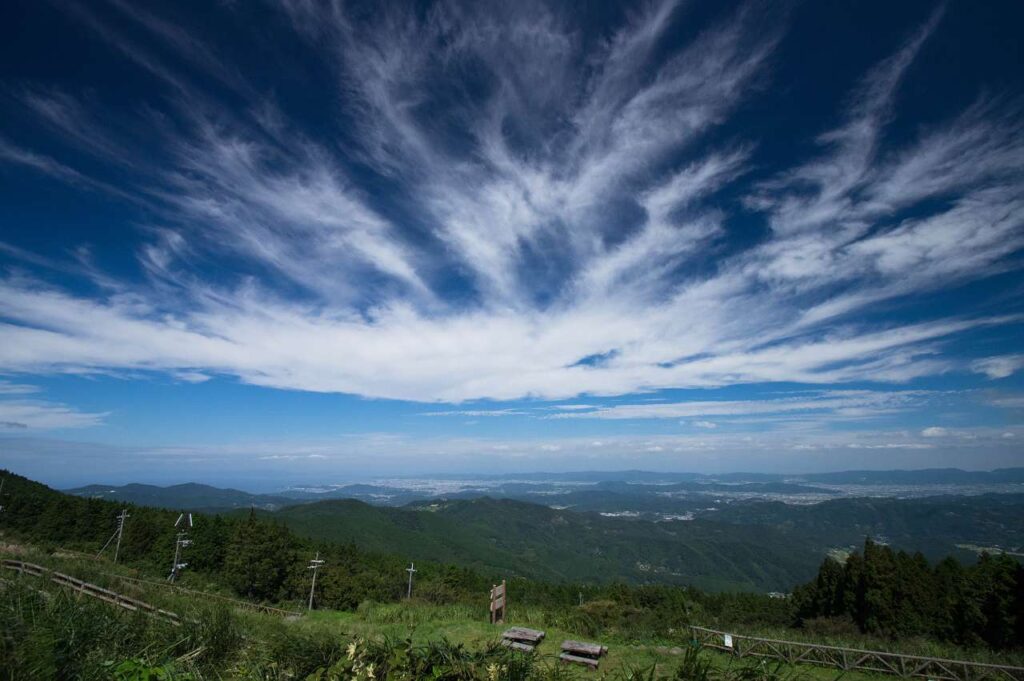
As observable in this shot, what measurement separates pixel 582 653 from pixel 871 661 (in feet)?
30.1

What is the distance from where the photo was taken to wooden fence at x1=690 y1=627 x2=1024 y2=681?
12848 millimetres

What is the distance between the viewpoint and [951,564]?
47.6m

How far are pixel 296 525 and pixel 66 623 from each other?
A: 653 feet

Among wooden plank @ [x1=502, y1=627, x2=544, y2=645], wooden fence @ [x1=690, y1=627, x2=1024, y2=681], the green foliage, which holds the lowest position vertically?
the green foliage

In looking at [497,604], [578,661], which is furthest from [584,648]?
[497,604]

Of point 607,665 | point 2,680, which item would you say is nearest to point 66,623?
point 2,680

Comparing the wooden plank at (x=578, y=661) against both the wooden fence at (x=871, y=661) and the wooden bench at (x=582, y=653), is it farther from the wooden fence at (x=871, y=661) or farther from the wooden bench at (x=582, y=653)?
the wooden fence at (x=871, y=661)

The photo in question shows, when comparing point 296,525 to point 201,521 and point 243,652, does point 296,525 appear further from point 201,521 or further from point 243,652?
point 243,652

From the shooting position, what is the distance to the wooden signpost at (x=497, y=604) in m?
18.5

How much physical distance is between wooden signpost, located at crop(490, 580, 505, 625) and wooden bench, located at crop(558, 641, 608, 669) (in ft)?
15.5

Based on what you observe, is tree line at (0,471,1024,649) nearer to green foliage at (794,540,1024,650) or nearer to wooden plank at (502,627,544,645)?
green foliage at (794,540,1024,650)

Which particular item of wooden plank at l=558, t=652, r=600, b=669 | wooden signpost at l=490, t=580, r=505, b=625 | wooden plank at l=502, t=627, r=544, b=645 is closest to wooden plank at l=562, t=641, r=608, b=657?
wooden plank at l=558, t=652, r=600, b=669

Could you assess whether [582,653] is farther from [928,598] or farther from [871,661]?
[928,598]

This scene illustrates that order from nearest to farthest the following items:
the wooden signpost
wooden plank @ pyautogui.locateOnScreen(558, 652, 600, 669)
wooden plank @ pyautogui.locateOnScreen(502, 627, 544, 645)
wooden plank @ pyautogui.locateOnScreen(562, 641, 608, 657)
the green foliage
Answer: wooden plank @ pyautogui.locateOnScreen(558, 652, 600, 669), wooden plank @ pyautogui.locateOnScreen(562, 641, 608, 657), wooden plank @ pyautogui.locateOnScreen(502, 627, 544, 645), the wooden signpost, the green foliage
